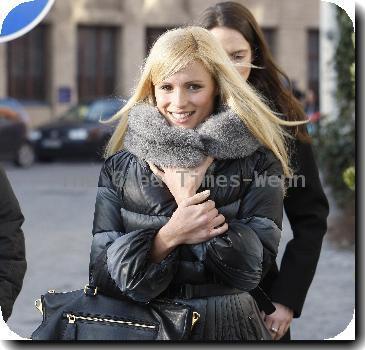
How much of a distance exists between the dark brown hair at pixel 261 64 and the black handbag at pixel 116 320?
92 cm

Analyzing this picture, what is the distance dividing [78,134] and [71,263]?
1078 centimetres

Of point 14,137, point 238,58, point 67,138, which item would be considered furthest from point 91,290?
point 67,138

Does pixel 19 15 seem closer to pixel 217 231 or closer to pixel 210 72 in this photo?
pixel 210 72

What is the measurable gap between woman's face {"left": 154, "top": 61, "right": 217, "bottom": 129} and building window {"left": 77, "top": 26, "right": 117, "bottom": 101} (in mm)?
23498

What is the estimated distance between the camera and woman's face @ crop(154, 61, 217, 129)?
246 centimetres

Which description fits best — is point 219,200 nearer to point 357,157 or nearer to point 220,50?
point 220,50

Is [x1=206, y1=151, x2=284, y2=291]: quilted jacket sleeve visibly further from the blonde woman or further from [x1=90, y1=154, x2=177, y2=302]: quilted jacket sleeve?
[x1=90, y1=154, x2=177, y2=302]: quilted jacket sleeve

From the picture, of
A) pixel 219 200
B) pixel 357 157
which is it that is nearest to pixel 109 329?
pixel 219 200

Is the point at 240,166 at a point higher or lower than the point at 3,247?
higher

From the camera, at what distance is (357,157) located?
303 cm

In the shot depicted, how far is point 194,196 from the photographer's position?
7.80ft

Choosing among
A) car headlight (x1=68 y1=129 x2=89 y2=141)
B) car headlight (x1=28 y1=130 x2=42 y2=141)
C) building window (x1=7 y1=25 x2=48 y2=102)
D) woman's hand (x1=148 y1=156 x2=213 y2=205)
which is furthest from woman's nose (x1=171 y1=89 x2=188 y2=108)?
building window (x1=7 y1=25 x2=48 y2=102)

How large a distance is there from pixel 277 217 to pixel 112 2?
24.3m

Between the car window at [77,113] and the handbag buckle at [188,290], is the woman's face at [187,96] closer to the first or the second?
the handbag buckle at [188,290]
